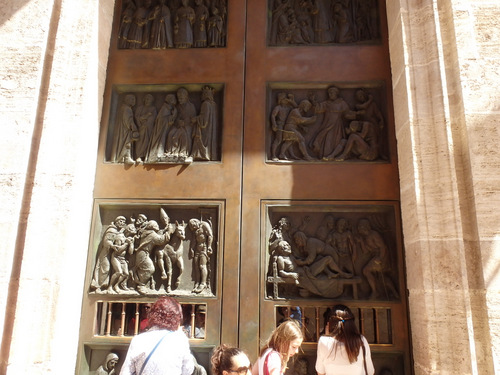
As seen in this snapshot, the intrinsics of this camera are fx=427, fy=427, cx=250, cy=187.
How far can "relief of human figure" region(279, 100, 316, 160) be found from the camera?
13.3 feet

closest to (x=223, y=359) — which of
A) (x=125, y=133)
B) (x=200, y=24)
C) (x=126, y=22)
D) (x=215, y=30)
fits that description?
(x=125, y=133)

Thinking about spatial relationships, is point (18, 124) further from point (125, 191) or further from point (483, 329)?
point (483, 329)

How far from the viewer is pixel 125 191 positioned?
403 centimetres

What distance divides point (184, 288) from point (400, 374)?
1966 millimetres

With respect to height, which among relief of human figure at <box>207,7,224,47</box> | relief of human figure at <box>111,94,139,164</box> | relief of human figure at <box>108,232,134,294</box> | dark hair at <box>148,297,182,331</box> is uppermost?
relief of human figure at <box>207,7,224,47</box>

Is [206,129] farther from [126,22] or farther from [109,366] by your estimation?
[109,366]

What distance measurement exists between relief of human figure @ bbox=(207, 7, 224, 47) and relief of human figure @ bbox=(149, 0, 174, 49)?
40 centimetres

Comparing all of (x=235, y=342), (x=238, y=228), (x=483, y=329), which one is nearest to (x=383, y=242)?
(x=483, y=329)

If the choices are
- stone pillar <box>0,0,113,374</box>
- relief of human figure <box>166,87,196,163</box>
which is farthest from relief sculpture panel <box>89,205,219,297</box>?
relief of human figure <box>166,87,196,163</box>

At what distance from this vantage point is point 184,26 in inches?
176

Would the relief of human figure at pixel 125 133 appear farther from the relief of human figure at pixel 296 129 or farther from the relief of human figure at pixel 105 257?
the relief of human figure at pixel 296 129

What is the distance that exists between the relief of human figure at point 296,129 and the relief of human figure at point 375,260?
0.87m

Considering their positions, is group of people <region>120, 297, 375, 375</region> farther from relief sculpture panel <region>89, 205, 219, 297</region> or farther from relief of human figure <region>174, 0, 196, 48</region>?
relief of human figure <region>174, 0, 196, 48</region>

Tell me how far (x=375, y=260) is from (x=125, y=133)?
2.64 metres
